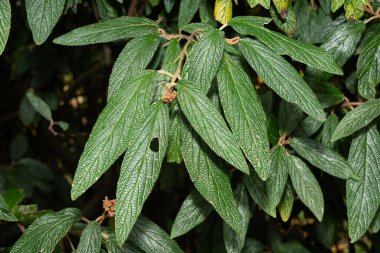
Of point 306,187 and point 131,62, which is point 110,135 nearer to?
point 131,62

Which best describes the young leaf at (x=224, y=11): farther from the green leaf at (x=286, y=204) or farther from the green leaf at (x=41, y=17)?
the green leaf at (x=286, y=204)

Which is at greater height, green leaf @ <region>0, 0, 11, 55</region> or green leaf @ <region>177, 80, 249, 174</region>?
green leaf @ <region>0, 0, 11, 55</region>

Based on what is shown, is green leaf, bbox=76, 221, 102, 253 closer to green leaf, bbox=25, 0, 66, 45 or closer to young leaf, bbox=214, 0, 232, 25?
green leaf, bbox=25, 0, 66, 45

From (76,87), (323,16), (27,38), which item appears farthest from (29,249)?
(76,87)

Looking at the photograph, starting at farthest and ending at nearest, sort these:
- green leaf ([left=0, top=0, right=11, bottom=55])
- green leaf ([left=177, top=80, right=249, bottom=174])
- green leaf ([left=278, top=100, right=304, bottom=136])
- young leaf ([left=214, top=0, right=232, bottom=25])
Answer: green leaf ([left=278, top=100, right=304, bottom=136]), young leaf ([left=214, top=0, right=232, bottom=25]), green leaf ([left=0, top=0, right=11, bottom=55]), green leaf ([left=177, top=80, right=249, bottom=174])

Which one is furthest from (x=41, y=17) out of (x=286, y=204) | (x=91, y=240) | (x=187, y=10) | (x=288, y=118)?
(x=286, y=204)

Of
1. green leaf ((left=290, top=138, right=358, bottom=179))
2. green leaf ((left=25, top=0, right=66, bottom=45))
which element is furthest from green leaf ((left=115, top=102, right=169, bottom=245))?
green leaf ((left=290, top=138, right=358, bottom=179))

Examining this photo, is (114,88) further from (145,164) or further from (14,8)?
(14,8)
